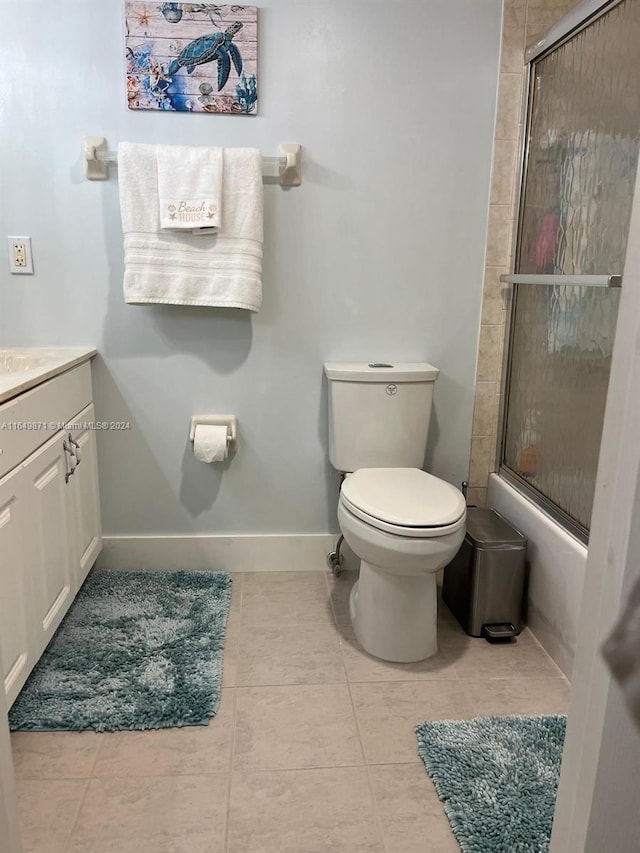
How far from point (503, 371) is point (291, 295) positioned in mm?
786

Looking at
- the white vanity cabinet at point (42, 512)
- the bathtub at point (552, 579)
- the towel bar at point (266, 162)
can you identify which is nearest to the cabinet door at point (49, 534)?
the white vanity cabinet at point (42, 512)

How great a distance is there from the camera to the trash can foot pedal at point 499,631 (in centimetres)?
193

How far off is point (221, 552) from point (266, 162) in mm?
1337

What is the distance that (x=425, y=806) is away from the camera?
133cm

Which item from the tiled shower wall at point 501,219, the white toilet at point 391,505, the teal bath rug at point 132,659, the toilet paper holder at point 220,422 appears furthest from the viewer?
the toilet paper holder at point 220,422

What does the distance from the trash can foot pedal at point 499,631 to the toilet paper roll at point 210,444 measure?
1.00 m

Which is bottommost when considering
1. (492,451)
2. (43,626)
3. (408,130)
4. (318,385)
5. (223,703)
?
(223,703)

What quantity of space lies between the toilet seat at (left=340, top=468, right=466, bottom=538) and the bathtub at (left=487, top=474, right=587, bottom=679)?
0.30 m

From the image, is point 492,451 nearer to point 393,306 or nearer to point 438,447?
point 438,447

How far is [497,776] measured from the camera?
138 centimetres

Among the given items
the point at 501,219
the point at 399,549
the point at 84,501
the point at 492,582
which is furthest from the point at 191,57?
the point at 492,582

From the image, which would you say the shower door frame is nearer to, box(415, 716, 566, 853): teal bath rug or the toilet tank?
the toilet tank

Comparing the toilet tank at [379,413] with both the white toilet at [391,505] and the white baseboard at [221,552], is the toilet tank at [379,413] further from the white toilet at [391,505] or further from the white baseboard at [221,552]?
the white baseboard at [221,552]

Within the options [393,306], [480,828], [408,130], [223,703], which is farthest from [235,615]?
[408,130]
